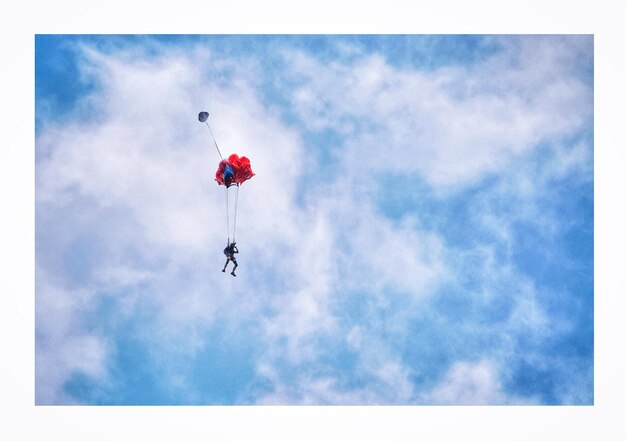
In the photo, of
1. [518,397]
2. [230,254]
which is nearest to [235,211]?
[230,254]

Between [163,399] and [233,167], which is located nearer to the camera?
[233,167]

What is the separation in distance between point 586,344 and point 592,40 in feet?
56.0

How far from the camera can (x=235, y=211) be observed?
30.3 metres

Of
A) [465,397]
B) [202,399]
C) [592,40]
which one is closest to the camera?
[592,40]

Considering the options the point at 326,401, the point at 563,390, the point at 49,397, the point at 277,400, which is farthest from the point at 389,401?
the point at 49,397

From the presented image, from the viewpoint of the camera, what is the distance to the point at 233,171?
2220cm

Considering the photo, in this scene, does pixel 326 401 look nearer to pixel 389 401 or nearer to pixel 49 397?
pixel 389 401

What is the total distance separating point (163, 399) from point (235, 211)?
38.5ft

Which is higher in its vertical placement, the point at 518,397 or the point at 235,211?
the point at 235,211

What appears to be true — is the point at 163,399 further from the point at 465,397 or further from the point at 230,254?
the point at 465,397

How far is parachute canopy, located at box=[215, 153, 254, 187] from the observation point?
2220 cm

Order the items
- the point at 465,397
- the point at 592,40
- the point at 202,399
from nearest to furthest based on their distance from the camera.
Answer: the point at 592,40 → the point at 465,397 → the point at 202,399

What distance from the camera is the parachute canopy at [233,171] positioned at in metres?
22.2

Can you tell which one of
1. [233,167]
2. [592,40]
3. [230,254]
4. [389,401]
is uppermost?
[592,40]
